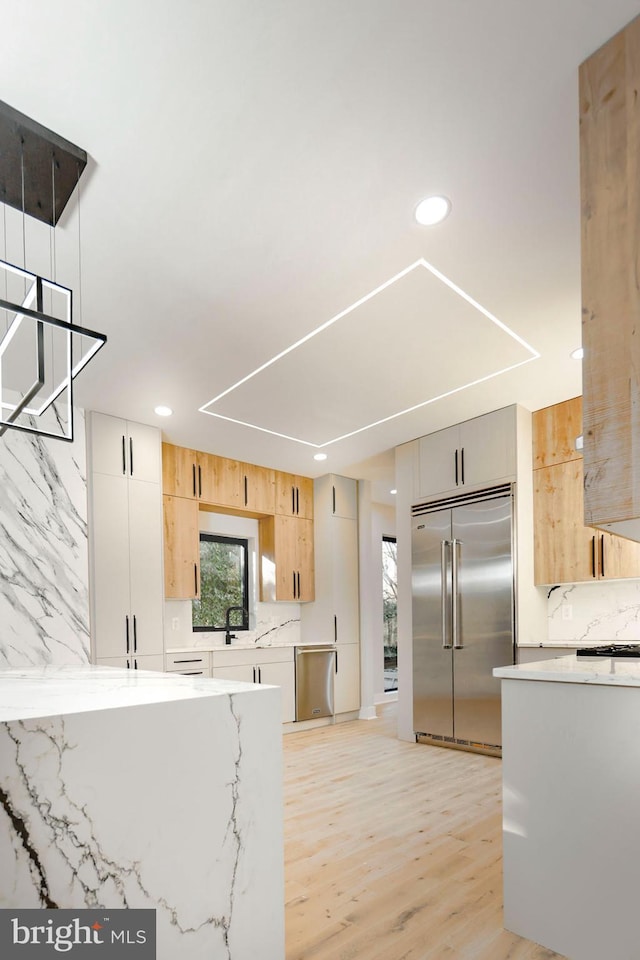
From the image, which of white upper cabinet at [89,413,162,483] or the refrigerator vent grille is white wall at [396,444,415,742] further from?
white upper cabinet at [89,413,162,483]

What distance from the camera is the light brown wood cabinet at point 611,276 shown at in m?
1.50

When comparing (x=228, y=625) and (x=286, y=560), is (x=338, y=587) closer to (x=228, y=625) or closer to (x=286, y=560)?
(x=286, y=560)

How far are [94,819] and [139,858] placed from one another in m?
0.14

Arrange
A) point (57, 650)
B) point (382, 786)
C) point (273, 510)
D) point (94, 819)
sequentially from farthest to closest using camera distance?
1. point (273, 510)
2. point (57, 650)
3. point (382, 786)
4. point (94, 819)

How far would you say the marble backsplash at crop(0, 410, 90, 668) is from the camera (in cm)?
369

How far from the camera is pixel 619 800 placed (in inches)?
67.6

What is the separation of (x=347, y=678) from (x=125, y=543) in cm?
278


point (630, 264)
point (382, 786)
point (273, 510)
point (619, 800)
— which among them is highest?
point (630, 264)

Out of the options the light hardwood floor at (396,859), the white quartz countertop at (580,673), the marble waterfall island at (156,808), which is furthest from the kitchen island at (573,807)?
the marble waterfall island at (156,808)

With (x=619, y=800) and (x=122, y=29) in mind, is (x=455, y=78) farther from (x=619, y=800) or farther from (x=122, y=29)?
(x=619, y=800)

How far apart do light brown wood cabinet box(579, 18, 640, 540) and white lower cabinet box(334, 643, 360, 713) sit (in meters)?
4.55

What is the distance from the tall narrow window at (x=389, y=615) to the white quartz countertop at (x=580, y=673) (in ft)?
17.8

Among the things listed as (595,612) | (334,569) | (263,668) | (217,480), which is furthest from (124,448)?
(595,612)

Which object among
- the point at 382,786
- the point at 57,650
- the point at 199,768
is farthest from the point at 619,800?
the point at 57,650
